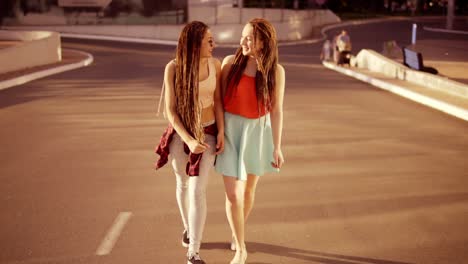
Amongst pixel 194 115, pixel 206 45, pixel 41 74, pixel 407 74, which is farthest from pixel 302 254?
pixel 41 74

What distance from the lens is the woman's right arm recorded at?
4770mm

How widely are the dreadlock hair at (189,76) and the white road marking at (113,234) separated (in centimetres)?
137

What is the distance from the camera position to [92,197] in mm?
7211

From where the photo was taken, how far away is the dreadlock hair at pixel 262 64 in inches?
189

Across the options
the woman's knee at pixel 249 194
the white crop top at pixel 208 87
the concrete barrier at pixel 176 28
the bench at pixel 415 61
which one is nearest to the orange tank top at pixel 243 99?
the white crop top at pixel 208 87

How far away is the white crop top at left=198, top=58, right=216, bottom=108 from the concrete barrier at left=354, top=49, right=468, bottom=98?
482 inches

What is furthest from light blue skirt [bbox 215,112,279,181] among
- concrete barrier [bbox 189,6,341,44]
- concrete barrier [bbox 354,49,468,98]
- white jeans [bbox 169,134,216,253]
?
concrete barrier [bbox 189,6,341,44]

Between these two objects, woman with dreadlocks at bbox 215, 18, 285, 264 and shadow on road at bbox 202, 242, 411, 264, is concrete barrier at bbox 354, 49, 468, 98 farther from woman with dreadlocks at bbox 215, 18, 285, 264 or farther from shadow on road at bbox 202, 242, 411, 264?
woman with dreadlocks at bbox 215, 18, 285, 264

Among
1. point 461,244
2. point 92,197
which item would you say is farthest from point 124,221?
point 461,244

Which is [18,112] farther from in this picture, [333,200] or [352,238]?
[352,238]

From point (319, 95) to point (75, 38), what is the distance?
109 ft

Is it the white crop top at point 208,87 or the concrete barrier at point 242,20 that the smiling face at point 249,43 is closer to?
the white crop top at point 208,87

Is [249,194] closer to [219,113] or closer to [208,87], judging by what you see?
[219,113]

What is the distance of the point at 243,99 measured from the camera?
492 cm
